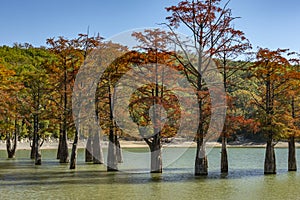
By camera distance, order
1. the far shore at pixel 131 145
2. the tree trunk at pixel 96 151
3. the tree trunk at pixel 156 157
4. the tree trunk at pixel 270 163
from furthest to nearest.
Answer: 1. the far shore at pixel 131 145
2. the tree trunk at pixel 96 151
3. the tree trunk at pixel 156 157
4. the tree trunk at pixel 270 163

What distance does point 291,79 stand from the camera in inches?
1061

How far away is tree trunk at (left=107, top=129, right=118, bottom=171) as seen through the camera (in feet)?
91.9

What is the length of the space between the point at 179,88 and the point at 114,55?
4854 millimetres

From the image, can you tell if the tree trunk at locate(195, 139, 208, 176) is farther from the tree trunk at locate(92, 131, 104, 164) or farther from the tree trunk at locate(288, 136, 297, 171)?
the tree trunk at locate(92, 131, 104, 164)

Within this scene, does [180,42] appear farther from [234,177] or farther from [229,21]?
[234,177]

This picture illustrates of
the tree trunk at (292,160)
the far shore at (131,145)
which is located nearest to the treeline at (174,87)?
the tree trunk at (292,160)

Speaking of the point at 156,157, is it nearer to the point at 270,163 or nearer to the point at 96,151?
the point at 270,163

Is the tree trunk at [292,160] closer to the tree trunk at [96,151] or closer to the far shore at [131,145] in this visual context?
the tree trunk at [96,151]

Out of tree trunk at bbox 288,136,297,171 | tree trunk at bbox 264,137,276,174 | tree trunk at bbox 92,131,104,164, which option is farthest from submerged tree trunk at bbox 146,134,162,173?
tree trunk at bbox 92,131,104,164

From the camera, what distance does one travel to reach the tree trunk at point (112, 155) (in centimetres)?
2802

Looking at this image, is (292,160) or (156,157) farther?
(292,160)

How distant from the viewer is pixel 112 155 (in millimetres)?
28703

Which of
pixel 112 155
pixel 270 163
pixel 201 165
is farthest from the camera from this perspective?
pixel 112 155

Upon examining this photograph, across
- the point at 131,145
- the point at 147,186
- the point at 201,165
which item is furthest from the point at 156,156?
the point at 131,145
